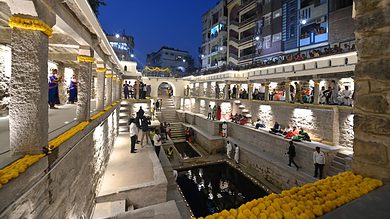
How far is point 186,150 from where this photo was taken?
1845cm

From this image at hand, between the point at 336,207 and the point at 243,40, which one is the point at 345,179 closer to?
the point at 336,207

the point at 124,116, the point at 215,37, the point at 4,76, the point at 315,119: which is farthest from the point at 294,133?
the point at 215,37

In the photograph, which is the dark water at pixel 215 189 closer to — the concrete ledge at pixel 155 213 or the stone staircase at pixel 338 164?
the stone staircase at pixel 338 164

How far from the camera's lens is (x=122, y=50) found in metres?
38.5

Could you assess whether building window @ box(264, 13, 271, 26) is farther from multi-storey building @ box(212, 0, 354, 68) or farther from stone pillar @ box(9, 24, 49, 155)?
stone pillar @ box(9, 24, 49, 155)

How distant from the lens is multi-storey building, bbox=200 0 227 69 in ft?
112

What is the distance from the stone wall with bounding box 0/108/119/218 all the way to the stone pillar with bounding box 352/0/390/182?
12.5 feet

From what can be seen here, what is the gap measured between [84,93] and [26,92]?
2738mm

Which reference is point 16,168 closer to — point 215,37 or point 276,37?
point 276,37

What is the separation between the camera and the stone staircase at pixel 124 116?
15.6 m

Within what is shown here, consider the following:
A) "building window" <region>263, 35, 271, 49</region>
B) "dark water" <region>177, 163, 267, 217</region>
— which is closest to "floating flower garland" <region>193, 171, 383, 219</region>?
"dark water" <region>177, 163, 267, 217</region>

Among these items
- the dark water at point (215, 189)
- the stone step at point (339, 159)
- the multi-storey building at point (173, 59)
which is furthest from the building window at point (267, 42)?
the multi-storey building at point (173, 59)

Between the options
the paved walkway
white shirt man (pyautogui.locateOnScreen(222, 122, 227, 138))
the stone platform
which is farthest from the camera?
white shirt man (pyautogui.locateOnScreen(222, 122, 227, 138))

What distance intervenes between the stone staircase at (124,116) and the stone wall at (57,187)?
1033 centimetres
